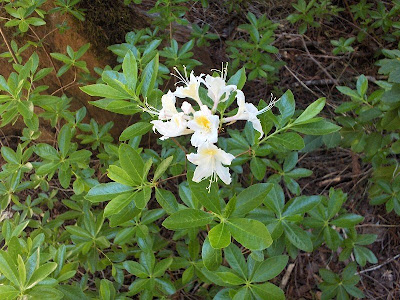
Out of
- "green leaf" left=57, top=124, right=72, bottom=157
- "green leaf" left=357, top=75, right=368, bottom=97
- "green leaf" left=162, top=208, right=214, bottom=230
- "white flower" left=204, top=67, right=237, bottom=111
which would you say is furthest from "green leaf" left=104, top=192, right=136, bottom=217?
"green leaf" left=357, top=75, right=368, bottom=97

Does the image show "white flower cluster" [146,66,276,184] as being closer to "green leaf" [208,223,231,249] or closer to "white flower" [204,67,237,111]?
"white flower" [204,67,237,111]

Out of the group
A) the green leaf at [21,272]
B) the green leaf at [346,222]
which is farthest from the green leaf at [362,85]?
the green leaf at [21,272]

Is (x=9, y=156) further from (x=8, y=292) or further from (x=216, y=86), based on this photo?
(x=216, y=86)

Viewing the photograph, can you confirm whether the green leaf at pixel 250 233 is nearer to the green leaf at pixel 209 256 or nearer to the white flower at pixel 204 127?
the green leaf at pixel 209 256

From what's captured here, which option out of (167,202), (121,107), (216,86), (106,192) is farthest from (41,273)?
(216,86)

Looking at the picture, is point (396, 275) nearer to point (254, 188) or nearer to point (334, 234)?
point (334, 234)
